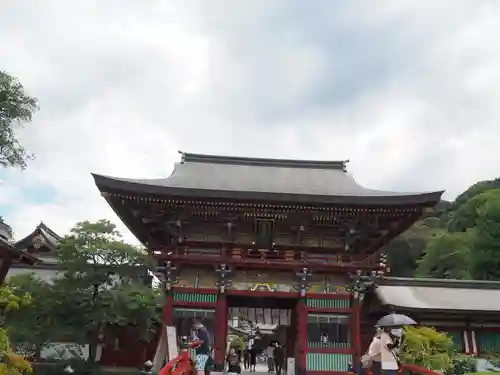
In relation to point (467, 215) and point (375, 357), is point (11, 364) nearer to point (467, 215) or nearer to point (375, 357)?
point (375, 357)

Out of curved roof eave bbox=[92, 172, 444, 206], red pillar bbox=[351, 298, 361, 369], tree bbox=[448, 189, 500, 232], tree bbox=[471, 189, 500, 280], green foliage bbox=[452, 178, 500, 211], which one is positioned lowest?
red pillar bbox=[351, 298, 361, 369]

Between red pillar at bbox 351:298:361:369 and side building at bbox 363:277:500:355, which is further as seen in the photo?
side building at bbox 363:277:500:355

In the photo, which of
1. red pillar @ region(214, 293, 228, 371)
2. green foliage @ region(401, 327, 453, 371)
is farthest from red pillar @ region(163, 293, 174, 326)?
green foliage @ region(401, 327, 453, 371)

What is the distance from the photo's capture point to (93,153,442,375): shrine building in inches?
608

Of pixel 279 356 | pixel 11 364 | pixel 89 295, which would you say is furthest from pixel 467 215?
pixel 11 364

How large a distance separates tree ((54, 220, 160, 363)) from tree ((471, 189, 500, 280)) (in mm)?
26548

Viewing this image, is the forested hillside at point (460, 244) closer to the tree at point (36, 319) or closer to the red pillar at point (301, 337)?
the red pillar at point (301, 337)

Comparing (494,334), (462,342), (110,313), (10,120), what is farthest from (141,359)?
(494,334)

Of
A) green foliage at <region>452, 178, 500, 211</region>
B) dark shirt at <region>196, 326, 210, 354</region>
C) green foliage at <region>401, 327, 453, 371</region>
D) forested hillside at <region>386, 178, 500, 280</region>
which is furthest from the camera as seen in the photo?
green foliage at <region>452, 178, 500, 211</region>

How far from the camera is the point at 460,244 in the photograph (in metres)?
41.4

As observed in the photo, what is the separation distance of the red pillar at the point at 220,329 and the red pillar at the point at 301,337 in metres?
2.32

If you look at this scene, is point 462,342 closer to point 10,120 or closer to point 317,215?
point 317,215

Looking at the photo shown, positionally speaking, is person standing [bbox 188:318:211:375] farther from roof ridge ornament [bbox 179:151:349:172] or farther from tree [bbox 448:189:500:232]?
tree [bbox 448:189:500:232]

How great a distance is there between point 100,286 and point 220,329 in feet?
16.6
